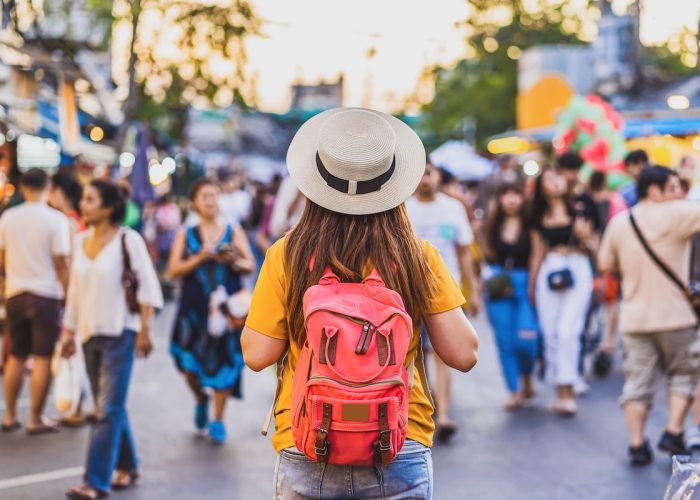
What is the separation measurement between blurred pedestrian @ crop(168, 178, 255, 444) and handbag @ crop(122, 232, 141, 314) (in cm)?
133

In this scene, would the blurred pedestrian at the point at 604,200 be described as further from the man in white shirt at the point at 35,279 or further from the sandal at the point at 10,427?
the sandal at the point at 10,427

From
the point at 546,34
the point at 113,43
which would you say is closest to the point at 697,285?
the point at 113,43

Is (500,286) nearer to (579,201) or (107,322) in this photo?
(579,201)

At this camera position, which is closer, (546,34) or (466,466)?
(466,466)

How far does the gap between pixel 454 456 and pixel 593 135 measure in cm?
739

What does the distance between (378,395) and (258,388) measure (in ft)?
22.5

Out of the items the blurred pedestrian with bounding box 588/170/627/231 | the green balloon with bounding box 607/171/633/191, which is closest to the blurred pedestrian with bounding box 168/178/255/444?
the blurred pedestrian with bounding box 588/170/627/231

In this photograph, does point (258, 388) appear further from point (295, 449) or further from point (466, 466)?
point (295, 449)

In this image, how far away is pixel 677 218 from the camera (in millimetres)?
6527

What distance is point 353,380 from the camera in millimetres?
2699

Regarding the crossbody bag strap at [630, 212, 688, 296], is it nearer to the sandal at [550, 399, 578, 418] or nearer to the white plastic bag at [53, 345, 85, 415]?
the sandal at [550, 399, 578, 418]

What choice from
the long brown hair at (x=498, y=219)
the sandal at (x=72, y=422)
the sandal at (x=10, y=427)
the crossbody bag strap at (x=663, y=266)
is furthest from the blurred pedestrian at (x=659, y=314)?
the sandal at (x=10, y=427)

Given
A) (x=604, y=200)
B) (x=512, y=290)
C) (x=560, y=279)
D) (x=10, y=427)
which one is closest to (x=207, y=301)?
(x=10, y=427)

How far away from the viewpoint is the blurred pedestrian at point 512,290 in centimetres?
848
